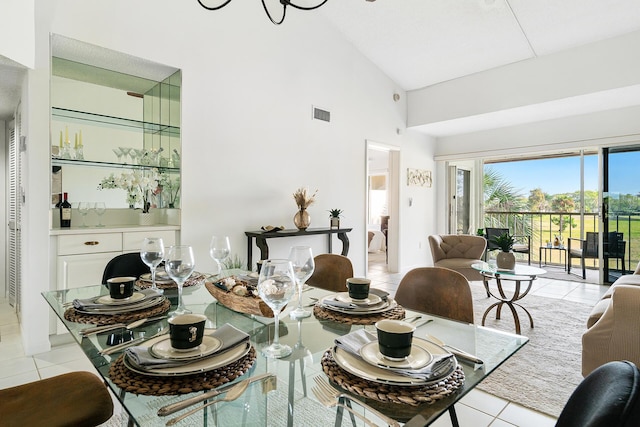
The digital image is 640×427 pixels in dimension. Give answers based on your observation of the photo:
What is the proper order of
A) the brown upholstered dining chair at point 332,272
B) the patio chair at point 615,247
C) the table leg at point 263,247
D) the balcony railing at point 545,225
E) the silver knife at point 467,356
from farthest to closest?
the balcony railing at point 545,225
the patio chair at point 615,247
the table leg at point 263,247
the brown upholstered dining chair at point 332,272
the silver knife at point 467,356

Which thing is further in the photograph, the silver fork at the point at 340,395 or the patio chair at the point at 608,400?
the silver fork at the point at 340,395

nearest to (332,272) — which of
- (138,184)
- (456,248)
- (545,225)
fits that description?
(138,184)

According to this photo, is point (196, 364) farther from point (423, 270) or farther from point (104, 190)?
point (104, 190)

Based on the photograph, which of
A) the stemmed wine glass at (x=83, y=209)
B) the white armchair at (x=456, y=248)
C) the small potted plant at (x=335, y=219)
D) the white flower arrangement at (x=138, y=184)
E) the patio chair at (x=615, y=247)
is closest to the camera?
the stemmed wine glass at (x=83, y=209)

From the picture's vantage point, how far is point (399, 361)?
34.2 inches

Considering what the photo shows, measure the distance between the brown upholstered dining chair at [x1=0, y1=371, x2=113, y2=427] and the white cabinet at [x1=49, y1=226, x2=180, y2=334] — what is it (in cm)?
182

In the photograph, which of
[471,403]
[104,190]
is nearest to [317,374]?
[471,403]

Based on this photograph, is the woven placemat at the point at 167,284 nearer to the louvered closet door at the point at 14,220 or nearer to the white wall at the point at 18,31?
the white wall at the point at 18,31

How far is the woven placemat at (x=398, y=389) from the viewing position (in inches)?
29.8

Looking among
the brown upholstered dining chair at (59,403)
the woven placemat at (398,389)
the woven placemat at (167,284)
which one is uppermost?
the woven placemat at (167,284)

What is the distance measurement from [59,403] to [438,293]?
155cm

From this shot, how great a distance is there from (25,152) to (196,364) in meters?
2.86

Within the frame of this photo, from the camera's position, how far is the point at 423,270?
5.96 feet

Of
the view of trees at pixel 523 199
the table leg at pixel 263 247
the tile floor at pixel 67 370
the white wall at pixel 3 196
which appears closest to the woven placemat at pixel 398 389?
the tile floor at pixel 67 370
